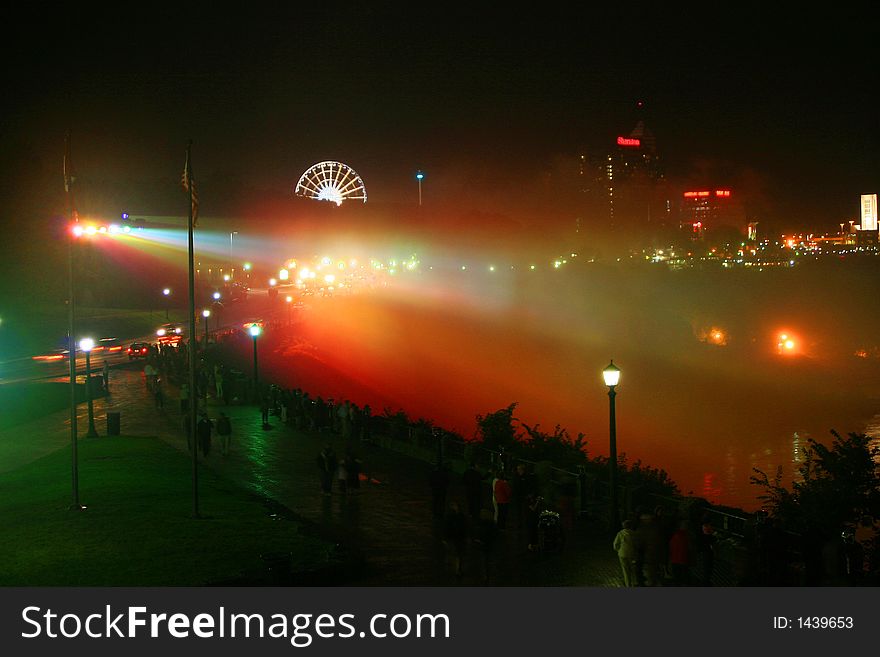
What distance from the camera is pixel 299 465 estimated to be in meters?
22.4

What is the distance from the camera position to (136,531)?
15039mm

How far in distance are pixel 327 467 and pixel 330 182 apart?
4167 inches

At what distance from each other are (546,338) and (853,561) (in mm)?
79833

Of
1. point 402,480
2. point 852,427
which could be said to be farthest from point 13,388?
point 852,427

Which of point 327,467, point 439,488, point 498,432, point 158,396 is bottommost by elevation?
point 439,488

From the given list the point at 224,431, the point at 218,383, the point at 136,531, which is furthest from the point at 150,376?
the point at 136,531

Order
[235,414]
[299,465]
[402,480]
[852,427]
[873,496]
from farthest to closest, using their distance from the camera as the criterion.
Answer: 1. [852,427]
2. [235,414]
3. [299,465]
4. [402,480]
5. [873,496]

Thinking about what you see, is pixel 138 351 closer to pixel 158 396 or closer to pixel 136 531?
pixel 158 396

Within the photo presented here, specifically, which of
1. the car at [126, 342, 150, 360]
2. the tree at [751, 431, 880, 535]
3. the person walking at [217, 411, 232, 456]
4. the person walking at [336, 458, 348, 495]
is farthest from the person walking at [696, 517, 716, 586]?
the car at [126, 342, 150, 360]

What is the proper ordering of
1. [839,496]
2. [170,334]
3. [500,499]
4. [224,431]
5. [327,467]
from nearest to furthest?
1. [839,496]
2. [500,499]
3. [327,467]
4. [224,431]
5. [170,334]

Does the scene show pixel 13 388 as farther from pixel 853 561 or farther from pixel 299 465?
pixel 853 561

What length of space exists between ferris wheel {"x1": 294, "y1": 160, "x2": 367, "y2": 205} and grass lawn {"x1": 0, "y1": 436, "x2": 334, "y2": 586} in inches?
3996

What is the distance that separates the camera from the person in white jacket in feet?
37.6

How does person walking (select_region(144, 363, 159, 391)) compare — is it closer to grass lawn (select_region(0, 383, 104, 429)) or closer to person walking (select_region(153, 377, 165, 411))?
person walking (select_region(153, 377, 165, 411))
